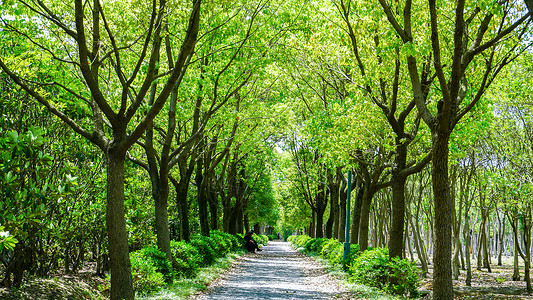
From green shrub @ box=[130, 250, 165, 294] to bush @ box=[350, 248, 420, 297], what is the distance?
560 cm

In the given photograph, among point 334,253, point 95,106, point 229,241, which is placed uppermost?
point 95,106

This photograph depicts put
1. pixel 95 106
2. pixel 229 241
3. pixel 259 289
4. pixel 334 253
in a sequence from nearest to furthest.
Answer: pixel 95 106 < pixel 259 289 < pixel 334 253 < pixel 229 241

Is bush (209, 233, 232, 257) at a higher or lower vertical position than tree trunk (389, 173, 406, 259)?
lower

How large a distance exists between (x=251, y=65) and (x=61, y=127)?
5.42m

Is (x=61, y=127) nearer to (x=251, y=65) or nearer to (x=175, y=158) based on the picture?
(x=175, y=158)

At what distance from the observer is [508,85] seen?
46.4ft

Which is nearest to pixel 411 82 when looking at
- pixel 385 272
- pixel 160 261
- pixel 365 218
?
pixel 385 272

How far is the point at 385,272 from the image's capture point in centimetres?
1191

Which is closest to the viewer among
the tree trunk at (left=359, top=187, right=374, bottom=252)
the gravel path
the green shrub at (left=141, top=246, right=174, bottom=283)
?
the green shrub at (left=141, top=246, right=174, bottom=283)

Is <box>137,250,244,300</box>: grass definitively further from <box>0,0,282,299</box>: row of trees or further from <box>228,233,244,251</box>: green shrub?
<box>228,233,244,251</box>: green shrub

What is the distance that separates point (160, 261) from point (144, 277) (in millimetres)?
1524

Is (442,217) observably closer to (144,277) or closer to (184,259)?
(144,277)

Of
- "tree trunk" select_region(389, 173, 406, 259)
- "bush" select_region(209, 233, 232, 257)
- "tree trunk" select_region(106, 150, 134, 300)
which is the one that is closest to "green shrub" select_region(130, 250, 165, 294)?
"tree trunk" select_region(106, 150, 134, 300)

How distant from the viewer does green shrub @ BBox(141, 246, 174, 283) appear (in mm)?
10616
